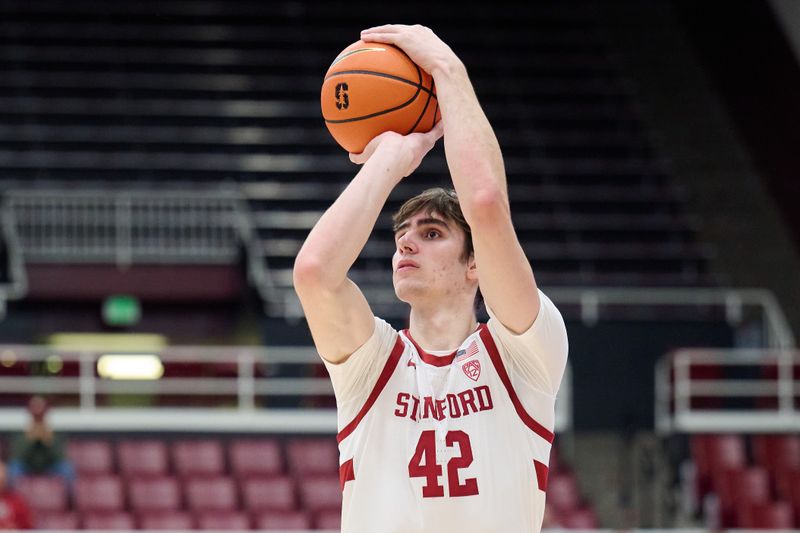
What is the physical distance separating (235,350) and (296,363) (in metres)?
0.62

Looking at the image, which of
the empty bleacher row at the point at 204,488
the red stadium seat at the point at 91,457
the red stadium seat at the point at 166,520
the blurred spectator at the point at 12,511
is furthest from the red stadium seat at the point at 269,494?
the blurred spectator at the point at 12,511

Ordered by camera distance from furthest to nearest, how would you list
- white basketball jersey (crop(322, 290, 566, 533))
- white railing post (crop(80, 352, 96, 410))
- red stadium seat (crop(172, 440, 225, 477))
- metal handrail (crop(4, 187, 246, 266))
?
metal handrail (crop(4, 187, 246, 266)), white railing post (crop(80, 352, 96, 410)), red stadium seat (crop(172, 440, 225, 477)), white basketball jersey (crop(322, 290, 566, 533))

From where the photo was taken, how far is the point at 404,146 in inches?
122

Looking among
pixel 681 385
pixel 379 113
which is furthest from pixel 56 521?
pixel 379 113

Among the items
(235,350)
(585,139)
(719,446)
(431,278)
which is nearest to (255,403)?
(235,350)

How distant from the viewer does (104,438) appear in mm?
12422

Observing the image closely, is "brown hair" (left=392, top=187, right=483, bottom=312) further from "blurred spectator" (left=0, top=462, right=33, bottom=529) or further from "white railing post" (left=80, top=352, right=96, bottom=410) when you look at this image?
"white railing post" (left=80, top=352, right=96, bottom=410)

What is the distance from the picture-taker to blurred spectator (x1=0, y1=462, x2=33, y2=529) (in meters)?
9.57

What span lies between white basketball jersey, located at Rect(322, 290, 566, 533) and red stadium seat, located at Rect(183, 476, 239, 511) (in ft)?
27.6

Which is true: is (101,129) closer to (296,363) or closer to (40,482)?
(296,363)

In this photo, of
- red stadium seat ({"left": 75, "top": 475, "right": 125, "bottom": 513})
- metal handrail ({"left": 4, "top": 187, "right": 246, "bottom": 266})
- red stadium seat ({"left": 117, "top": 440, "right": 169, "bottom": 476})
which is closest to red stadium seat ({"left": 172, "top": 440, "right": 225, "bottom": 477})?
red stadium seat ({"left": 117, "top": 440, "right": 169, "bottom": 476})

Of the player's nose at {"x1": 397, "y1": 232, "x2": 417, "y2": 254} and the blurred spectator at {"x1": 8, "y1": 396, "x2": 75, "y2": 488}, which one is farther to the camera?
the blurred spectator at {"x1": 8, "y1": 396, "x2": 75, "y2": 488}

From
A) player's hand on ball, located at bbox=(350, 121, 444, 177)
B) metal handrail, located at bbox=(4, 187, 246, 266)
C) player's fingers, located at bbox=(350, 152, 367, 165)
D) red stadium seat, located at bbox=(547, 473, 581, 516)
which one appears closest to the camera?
player's hand on ball, located at bbox=(350, 121, 444, 177)

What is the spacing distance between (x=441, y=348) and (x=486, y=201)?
483 millimetres
